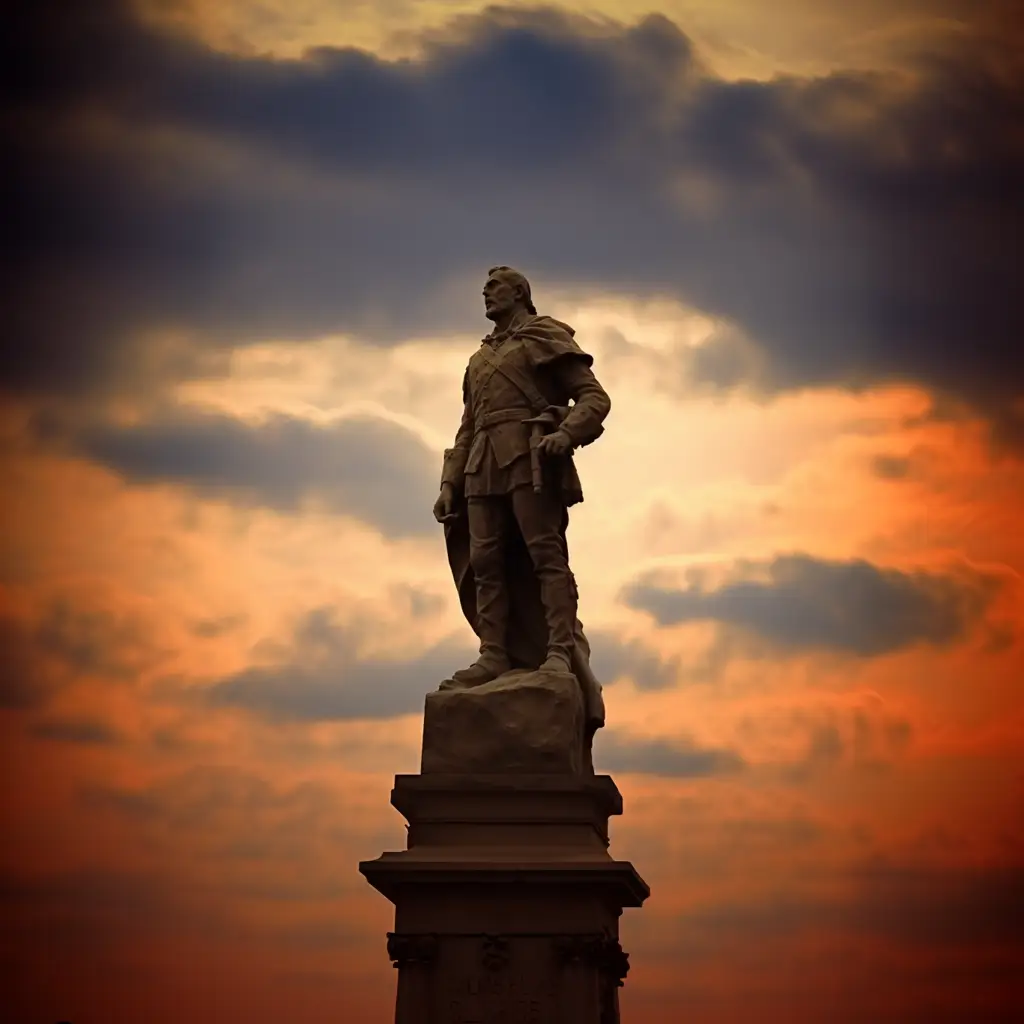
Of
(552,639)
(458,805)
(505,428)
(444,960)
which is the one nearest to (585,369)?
(505,428)

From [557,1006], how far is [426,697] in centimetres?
298

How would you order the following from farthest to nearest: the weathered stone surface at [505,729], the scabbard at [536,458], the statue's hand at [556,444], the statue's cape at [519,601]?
the statue's cape at [519,601] → the scabbard at [536,458] → the statue's hand at [556,444] → the weathered stone surface at [505,729]

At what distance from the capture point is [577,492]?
1700 cm

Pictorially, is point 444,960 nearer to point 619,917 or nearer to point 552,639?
point 619,917

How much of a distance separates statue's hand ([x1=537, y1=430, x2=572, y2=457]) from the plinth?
2.92m

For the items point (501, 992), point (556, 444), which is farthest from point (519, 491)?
point (501, 992)

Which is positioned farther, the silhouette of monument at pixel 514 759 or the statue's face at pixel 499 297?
the statue's face at pixel 499 297

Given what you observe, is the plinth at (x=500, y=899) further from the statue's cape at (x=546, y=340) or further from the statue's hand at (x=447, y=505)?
the statue's cape at (x=546, y=340)

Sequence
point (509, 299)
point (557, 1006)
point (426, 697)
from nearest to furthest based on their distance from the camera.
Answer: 1. point (557, 1006)
2. point (426, 697)
3. point (509, 299)

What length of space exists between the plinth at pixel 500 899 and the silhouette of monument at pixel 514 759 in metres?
0.01

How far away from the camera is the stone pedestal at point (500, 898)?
1526 cm

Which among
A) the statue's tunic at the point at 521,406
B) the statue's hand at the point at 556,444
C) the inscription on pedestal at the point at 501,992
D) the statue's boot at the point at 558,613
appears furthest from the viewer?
the statue's tunic at the point at 521,406

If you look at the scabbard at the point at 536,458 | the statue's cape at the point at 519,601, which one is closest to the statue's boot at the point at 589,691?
the statue's cape at the point at 519,601

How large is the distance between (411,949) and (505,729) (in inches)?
81.9
